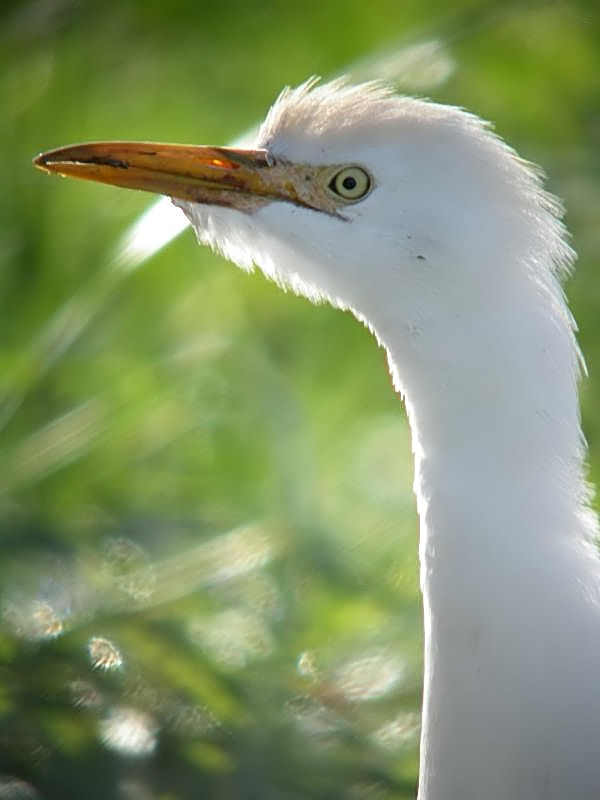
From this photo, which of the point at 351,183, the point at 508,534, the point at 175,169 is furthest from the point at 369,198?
the point at 508,534

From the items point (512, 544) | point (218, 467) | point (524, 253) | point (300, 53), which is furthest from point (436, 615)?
point (300, 53)

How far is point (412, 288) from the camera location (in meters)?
2.17

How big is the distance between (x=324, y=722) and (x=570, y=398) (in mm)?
957

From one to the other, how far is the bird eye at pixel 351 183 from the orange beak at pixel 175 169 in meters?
0.15

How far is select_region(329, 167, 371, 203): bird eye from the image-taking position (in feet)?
7.32

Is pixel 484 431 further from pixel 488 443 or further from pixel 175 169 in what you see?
pixel 175 169

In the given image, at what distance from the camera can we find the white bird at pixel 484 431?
213 centimetres

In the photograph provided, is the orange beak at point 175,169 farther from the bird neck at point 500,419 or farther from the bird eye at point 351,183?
the bird neck at point 500,419

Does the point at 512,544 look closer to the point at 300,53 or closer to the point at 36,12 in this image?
the point at 300,53

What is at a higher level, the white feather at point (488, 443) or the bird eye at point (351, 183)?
the bird eye at point (351, 183)

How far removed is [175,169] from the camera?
2.40 meters

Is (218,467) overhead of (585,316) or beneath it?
beneath

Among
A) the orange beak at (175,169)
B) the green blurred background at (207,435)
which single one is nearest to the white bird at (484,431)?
the orange beak at (175,169)

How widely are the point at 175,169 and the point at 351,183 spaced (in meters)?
0.32
